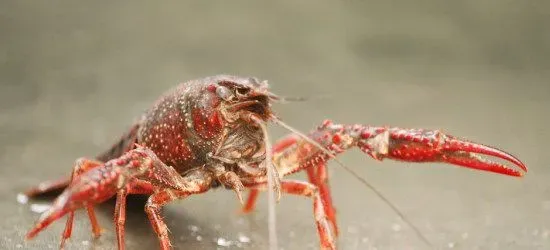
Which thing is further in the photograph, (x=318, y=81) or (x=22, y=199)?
(x=318, y=81)

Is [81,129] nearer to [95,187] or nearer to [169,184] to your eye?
[169,184]

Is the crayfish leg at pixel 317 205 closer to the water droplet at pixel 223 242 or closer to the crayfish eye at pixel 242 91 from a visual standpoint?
the water droplet at pixel 223 242

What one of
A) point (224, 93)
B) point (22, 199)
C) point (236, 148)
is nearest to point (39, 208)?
point (22, 199)

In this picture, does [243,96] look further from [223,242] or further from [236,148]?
[223,242]

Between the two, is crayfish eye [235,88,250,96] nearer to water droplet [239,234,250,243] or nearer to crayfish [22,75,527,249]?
crayfish [22,75,527,249]

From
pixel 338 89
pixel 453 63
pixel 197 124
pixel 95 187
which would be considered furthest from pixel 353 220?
pixel 453 63

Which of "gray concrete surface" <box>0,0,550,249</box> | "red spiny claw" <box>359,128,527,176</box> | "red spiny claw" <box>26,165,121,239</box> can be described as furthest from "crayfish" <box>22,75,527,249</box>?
→ "gray concrete surface" <box>0,0,550,249</box>
